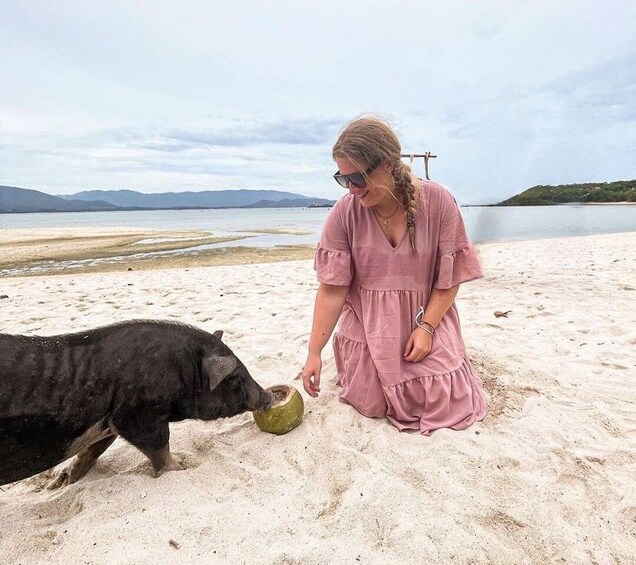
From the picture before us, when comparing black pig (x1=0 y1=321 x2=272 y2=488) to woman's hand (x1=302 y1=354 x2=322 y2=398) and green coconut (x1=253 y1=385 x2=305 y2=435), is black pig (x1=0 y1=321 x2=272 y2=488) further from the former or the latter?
woman's hand (x1=302 y1=354 x2=322 y2=398)

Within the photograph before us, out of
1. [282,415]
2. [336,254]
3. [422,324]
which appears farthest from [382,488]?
[336,254]

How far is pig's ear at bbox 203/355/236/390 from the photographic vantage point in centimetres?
261

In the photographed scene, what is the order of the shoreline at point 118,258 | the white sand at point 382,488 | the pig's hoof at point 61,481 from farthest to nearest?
1. the shoreline at point 118,258
2. the pig's hoof at point 61,481
3. the white sand at point 382,488

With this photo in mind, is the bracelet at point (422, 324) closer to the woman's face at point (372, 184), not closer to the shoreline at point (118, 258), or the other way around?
the woman's face at point (372, 184)

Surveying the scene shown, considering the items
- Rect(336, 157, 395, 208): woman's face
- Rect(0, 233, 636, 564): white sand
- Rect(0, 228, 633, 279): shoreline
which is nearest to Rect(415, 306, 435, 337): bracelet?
Rect(0, 233, 636, 564): white sand

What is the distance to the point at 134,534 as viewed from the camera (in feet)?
7.41

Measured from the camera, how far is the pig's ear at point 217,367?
261 cm

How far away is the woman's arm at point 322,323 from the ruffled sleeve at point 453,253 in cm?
68

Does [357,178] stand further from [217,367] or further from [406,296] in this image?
[217,367]

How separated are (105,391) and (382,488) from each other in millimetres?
1564

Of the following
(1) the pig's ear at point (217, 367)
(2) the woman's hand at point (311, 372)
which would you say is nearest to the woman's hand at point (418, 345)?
(2) the woman's hand at point (311, 372)

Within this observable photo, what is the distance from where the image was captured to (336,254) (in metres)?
3.19

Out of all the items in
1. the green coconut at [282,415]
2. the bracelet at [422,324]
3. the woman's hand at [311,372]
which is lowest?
the green coconut at [282,415]

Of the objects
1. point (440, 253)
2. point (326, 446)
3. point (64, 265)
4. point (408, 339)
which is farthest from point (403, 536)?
point (64, 265)
